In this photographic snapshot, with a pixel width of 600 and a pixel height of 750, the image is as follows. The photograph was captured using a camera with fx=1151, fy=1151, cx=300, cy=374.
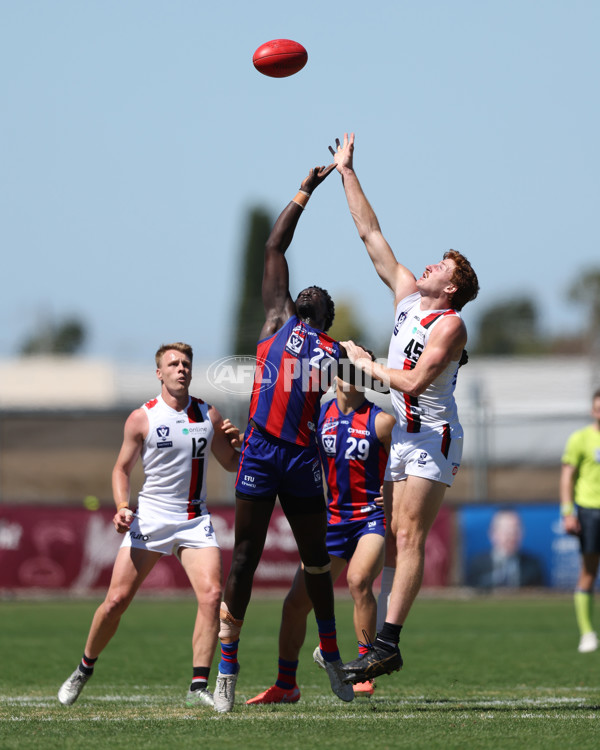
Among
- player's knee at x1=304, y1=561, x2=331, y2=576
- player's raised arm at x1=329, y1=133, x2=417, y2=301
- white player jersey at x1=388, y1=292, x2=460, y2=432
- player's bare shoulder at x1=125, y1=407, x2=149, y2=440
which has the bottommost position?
player's knee at x1=304, y1=561, x2=331, y2=576

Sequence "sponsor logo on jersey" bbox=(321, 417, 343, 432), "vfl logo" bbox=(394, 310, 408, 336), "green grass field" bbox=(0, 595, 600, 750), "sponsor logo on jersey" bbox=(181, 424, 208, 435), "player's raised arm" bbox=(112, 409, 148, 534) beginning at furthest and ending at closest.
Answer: "sponsor logo on jersey" bbox=(321, 417, 343, 432) → "sponsor logo on jersey" bbox=(181, 424, 208, 435) → "player's raised arm" bbox=(112, 409, 148, 534) → "vfl logo" bbox=(394, 310, 408, 336) → "green grass field" bbox=(0, 595, 600, 750)

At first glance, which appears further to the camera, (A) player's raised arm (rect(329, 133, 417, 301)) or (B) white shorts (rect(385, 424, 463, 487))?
(A) player's raised arm (rect(329, 133, 417, 301))

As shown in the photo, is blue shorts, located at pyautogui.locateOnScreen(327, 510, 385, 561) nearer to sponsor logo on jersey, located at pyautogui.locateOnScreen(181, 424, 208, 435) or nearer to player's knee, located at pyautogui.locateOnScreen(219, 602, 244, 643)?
sponsor logo on jersey, located at pyautogui.locateOnScreen(181, 424, 208, 435)

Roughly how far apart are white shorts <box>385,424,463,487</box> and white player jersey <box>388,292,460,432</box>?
0.17 ft

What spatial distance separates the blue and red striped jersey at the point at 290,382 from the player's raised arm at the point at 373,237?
871 mm

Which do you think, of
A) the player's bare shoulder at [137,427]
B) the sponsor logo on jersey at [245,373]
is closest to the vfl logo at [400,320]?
the sponsor logo on jersey at [245,373]

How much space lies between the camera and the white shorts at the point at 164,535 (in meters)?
7.39

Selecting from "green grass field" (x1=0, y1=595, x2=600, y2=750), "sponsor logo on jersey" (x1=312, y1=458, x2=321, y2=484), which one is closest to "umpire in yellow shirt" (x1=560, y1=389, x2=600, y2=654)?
"green grass field" (x1=0, y1=595, x2=600, y2=750)

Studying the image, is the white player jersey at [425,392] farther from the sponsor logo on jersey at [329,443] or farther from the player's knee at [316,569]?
the sponsor logo on jersey at [329,443]

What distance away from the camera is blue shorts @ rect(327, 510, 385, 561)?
829cm

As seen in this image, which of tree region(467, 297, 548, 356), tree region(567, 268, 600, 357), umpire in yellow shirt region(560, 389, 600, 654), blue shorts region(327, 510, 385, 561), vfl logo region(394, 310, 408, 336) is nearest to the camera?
vfl logo region(394, 310, 408, 336)

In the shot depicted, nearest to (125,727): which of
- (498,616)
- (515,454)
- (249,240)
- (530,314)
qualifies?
(498,616)

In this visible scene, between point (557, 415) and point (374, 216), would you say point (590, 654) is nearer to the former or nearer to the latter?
point (374, 216)

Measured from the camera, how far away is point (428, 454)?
704 cm
